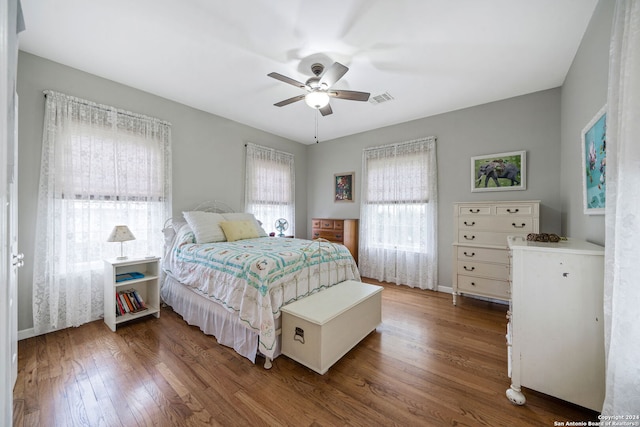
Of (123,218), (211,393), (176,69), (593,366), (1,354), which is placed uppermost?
(176,69)

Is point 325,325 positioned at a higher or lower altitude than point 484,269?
lower

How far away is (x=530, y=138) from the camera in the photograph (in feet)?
10.4

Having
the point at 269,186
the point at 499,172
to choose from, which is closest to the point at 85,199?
the point at 269,186

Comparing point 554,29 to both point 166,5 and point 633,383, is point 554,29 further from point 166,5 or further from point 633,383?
point 166,5

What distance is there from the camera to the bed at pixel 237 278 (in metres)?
2.00

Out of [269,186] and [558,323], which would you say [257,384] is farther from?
[269,186]

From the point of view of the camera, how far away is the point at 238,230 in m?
3.30

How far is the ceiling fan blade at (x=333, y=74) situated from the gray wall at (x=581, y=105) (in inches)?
70.4

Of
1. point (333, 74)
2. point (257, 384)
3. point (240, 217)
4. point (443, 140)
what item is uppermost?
point (333, 74)

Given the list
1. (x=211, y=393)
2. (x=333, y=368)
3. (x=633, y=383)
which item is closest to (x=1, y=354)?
(x=211, y=393)

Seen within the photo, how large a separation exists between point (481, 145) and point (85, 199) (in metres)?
4.92

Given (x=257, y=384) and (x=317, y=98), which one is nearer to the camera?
(x=257, y=384)

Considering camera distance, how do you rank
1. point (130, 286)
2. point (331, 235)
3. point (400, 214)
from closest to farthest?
1. point (130, 286)
2. point (400, 214)
3. point (331, 235)

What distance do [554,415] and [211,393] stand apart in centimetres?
215
